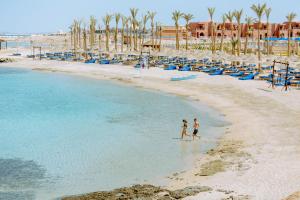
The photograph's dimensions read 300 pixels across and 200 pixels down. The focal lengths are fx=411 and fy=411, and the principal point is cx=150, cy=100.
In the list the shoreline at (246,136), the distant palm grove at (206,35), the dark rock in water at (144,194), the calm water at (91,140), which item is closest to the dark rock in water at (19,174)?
the calm water at (91,140)

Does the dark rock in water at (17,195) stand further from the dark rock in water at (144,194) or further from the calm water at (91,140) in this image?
the dark rock in water at (144,194)

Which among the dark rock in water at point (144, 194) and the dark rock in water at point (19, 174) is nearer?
the dark rock in water at point (144, 194)

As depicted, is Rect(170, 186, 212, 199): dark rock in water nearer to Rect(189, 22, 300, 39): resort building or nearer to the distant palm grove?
the distant palm grove

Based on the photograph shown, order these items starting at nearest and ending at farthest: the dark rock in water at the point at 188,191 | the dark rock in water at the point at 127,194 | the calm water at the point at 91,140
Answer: the dark rock in water at the point at 188,191 < the dark rock in water at the point at 127,194 < the calm water at the point at 91,140

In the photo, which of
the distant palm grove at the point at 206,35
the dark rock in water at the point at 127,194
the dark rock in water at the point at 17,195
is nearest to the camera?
the dark rock in water at the point at 127,194

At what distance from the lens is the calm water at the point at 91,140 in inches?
622

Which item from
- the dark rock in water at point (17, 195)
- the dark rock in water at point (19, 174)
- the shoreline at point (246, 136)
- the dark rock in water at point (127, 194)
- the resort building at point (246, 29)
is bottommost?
the dark rock in water at point (17, 195)

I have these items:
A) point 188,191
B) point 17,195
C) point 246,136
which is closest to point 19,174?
point 17,195

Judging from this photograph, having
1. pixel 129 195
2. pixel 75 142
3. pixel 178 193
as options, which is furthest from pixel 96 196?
pixel 75 142

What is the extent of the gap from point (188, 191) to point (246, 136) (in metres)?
8.41

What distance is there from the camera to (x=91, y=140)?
2195 centimetres

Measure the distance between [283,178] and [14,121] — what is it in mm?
19798

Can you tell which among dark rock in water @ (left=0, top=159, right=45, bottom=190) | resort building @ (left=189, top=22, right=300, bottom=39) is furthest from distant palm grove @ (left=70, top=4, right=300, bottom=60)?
dark rock in water @ (left=0, top=159, right=45, bottom=190)

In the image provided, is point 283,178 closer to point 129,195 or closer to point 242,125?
point 129,195
